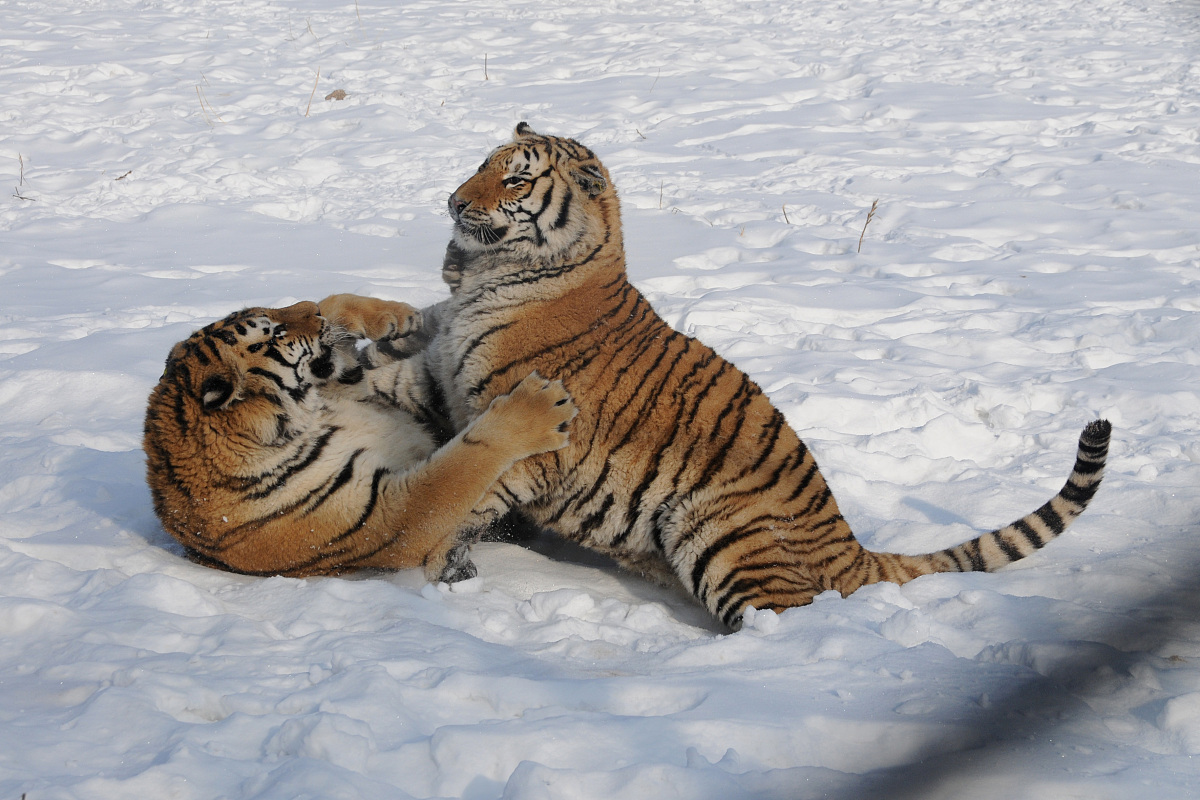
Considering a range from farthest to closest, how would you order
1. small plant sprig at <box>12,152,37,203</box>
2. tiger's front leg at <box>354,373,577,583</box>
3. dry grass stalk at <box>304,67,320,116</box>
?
dry grass stalk at <box>304,67,320,116</box>
small plant sprig at <box>12,152,37,203</box>
tiger's front leg at <box>354,373,577,583</box>

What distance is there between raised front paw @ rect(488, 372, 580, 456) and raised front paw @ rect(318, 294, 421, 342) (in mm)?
688

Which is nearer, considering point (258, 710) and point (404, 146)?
point (258, 710)

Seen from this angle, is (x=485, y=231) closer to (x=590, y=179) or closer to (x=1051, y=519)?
(x=590, y=179)

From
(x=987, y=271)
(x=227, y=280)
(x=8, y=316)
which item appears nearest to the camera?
(x=8, y=316)

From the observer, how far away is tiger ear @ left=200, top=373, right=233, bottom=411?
8.80 feet

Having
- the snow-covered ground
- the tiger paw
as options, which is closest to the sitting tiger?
the tiger paw

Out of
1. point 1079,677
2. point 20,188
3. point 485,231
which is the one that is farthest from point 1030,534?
point 20,188

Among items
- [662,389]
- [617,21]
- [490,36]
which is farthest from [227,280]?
[617,21]

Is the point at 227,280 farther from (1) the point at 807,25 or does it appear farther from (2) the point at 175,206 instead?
(1) the point at 807,25

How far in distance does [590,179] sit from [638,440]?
3.19 feet

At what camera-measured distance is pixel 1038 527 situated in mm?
2908

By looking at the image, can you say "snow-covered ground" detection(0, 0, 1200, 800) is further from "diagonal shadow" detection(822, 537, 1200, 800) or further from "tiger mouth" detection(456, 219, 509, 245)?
"tiger mouth" detection(456, 219, 509, 245)

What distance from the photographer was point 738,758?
6.12 ft

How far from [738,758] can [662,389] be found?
145 cm
